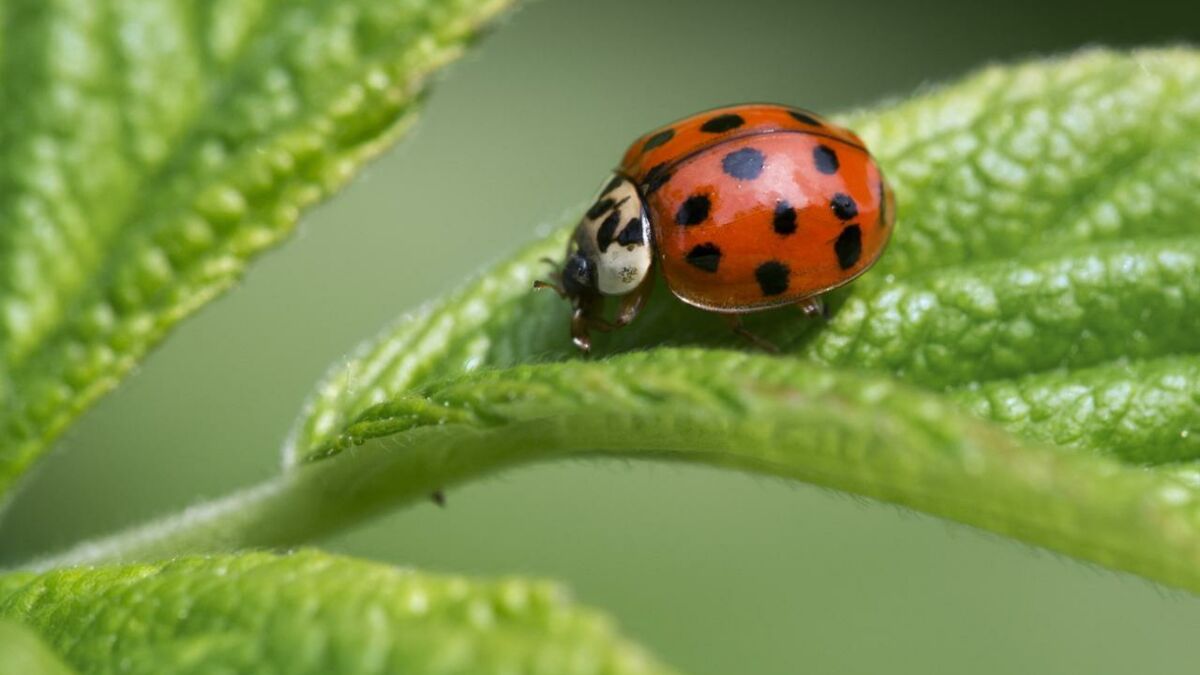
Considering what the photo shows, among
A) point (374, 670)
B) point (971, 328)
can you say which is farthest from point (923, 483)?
point (971, 328)

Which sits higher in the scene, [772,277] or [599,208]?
[599,208]

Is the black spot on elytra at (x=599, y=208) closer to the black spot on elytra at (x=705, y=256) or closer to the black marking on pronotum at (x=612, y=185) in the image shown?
the black marking on pronotum at (x=612, y=185)

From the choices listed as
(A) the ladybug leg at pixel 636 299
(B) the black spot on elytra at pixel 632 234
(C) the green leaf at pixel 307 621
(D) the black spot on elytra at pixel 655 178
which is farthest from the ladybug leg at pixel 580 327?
(C) the green leaf at pixel 307 621

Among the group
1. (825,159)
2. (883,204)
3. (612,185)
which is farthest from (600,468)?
(883,204)

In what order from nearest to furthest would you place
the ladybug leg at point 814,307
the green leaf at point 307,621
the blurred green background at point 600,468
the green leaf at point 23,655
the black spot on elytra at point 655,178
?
the green leaf at point 307,621 → the green leaf at point 23,655 → the ladybug leg at point 814,307 → the black spot on elytra at point 655,178 → the blurred green background at point 600,468

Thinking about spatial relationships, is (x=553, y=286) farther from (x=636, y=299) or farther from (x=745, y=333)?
(x=745, y=333)
